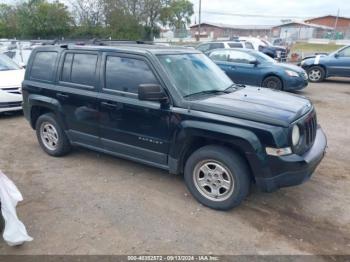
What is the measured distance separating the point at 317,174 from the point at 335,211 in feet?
3.47

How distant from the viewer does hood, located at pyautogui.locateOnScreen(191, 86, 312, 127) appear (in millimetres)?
3488

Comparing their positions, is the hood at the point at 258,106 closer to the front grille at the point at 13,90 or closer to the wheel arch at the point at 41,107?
the wheel arch at the point at 41,107

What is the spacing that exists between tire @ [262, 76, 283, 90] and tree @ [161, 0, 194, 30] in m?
32.4

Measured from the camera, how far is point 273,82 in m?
10.7

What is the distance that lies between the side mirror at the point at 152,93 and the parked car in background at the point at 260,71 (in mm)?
7506

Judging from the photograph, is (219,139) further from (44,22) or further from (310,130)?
(44,22)

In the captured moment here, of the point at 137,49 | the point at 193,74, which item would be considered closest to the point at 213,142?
the point at 193,74

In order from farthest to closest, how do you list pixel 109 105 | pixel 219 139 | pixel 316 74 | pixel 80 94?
pixel 316 74, pixel 80 94, pixel 109 105, pixel 219 139

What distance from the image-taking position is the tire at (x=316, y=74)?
13.7m

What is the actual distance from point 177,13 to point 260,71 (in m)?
46.7

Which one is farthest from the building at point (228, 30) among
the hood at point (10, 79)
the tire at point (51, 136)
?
the tire at point (51, 136)

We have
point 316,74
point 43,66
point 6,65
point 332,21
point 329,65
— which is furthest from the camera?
point 332,21

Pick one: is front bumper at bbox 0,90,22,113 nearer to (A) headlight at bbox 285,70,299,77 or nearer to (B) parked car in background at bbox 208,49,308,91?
(B) parked car in background at bbox 208,49,308,91

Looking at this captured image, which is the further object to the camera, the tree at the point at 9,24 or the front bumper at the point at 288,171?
the tree at the point at 9,24
